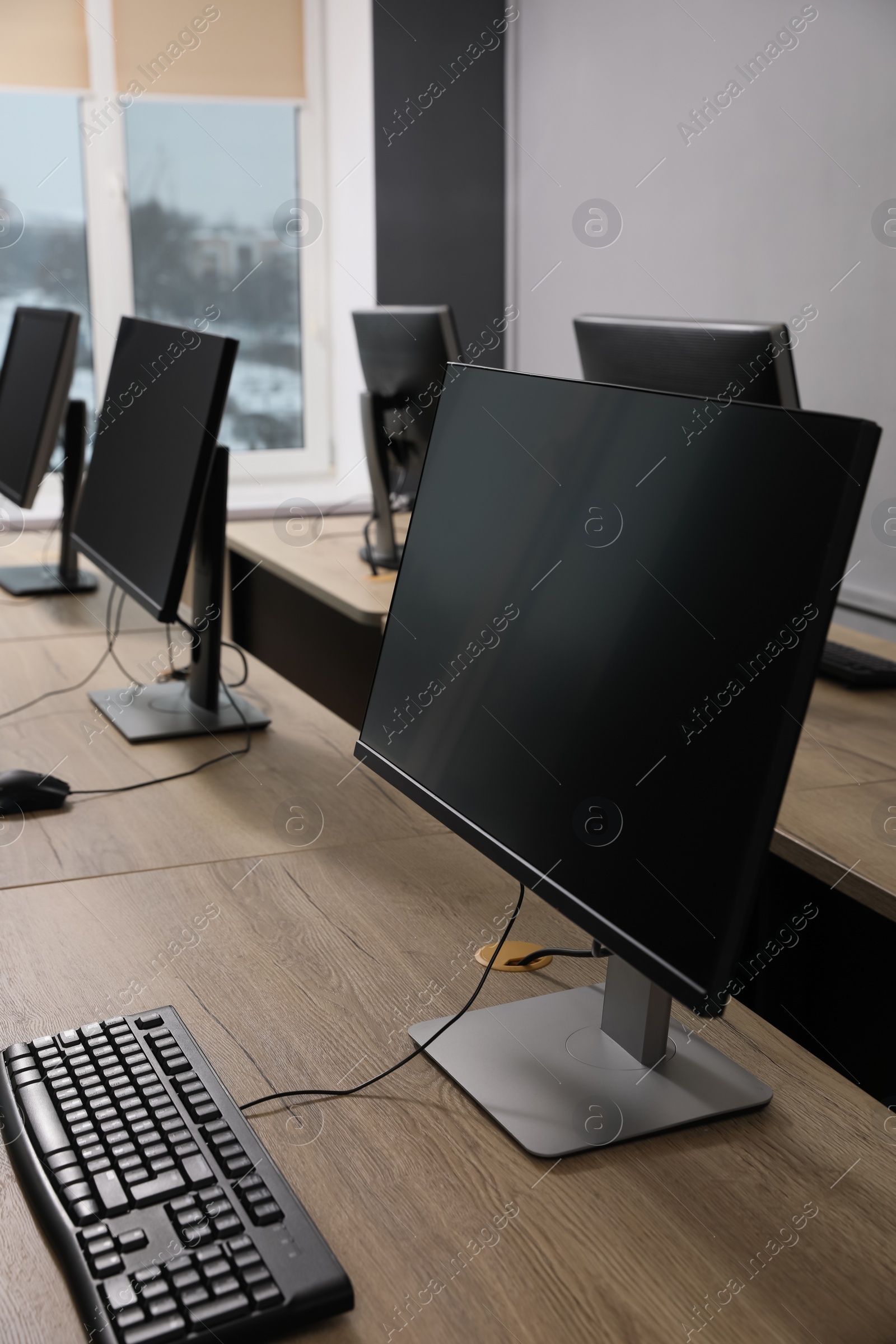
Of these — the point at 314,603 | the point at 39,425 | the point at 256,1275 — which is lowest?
the point at 314,603

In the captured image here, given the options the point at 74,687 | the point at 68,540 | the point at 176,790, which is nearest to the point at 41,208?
the point at 68,540

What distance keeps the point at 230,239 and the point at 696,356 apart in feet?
10.3

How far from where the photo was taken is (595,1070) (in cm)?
87

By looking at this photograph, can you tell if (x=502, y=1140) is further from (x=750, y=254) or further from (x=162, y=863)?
(x=750, y=254)

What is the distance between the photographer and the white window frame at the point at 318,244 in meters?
4.11

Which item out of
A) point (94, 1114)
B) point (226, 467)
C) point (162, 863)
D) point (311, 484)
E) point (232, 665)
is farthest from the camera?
point (311, 484)

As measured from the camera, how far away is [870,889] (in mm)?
1166

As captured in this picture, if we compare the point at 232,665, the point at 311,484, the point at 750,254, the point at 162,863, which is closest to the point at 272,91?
the point at 311,484

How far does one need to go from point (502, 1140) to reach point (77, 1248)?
0.28 meters

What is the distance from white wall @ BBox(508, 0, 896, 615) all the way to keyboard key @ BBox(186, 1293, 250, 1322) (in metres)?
2.49

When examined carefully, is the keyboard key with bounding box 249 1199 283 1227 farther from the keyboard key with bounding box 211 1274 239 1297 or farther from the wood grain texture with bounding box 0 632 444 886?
the wood grain texture with bounding box 0 632 444 886

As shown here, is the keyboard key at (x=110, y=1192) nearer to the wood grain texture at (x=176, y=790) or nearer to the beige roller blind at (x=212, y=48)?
the wood grain texture at (x=176, y=790)

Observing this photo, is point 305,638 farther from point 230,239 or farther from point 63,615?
point 230,239

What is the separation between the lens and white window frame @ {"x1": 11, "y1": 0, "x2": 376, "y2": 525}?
4113 millimetres
